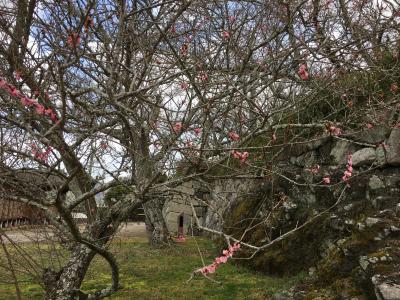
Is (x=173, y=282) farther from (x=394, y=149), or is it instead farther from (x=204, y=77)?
(x=204, y=77)

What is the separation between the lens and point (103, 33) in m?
5.03

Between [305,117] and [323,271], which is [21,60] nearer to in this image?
[323,271]

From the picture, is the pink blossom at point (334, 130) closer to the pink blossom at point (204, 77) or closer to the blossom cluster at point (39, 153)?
the pink blossom at point (204, 77)

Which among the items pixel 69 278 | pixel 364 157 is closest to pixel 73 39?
pixel 69 278

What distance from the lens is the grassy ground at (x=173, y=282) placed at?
7.23 metres

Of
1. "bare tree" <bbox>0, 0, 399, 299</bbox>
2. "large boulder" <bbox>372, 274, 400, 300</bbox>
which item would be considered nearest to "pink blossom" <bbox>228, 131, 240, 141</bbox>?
"bare tree" <bbox>0, 0, 399, 299</bbox>

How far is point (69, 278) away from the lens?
4.54 meters

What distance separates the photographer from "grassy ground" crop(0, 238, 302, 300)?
7.23 m

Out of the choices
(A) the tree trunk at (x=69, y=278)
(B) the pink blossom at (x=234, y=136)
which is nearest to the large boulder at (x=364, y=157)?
(B) the pink blossom at (x=234, y=136)

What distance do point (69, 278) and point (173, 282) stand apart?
4.06 metres

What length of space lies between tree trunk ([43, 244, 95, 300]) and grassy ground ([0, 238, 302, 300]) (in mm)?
1089

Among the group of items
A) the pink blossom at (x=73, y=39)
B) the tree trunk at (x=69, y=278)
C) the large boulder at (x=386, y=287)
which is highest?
the pink blossom at (x=73, y=39)

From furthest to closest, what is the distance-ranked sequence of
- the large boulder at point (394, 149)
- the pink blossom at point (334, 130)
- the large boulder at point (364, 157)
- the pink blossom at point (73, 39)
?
the large boulder at point (364, 157)
the large boulder at point (394, 149)
the pink blossom at point (334, 130)
the pink blossom at point (73, 39)

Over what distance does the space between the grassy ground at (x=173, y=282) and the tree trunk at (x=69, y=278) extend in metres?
1.09
